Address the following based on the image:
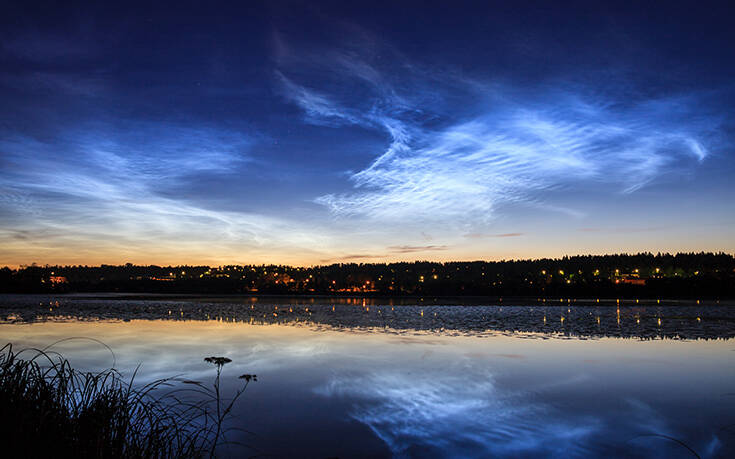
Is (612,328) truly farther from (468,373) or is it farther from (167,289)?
(167,289)

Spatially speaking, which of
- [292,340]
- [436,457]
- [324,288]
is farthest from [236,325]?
[324,288]

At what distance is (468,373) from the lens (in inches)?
680

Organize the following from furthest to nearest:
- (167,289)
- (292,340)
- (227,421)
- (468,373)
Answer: (167,289) → (292,340) → (468,373) → (227,421)

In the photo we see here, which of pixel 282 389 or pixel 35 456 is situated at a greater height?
pixel 35 456

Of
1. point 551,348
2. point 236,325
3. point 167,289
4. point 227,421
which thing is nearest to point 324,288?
point 167,289

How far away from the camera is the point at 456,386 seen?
15.3 meters

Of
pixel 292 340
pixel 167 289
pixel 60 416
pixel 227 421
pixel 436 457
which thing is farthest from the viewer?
pixel 167 289

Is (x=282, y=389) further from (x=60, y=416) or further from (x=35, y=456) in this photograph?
(x=35, y=456)

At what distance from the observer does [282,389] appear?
47.6 ft

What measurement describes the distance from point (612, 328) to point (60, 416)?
115ft

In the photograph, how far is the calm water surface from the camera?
10102 millimetres

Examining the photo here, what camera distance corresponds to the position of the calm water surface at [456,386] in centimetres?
1010

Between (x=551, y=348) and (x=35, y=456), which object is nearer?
(x=35, y=456)

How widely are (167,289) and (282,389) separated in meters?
166
